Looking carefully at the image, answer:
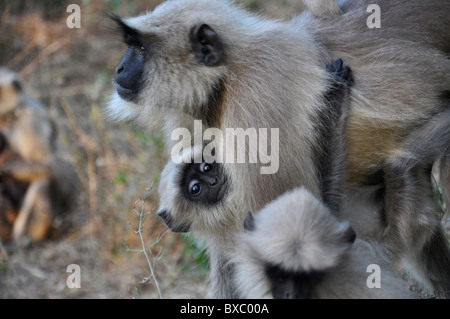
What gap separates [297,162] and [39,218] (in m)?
4.57

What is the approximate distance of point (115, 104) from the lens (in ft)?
12.9

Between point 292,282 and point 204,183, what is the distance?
1.13 m


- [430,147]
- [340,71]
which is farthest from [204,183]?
[430,147]

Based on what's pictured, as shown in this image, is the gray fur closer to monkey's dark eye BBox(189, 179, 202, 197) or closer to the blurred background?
the blurred background

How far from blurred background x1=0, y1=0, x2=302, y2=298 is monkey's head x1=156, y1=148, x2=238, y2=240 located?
0.91 ft

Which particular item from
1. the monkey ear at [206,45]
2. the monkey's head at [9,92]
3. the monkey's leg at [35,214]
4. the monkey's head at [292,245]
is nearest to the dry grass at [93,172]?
the monkey's leg at [35,214]

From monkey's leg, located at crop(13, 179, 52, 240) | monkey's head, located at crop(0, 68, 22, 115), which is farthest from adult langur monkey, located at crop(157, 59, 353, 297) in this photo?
monkey's head, located at crop(0, 68, 22, 115)

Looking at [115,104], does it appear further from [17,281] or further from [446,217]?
[17,281]

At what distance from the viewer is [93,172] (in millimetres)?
6895

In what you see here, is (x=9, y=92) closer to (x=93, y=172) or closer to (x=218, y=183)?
(x=93, y=172)

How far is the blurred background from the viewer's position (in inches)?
223

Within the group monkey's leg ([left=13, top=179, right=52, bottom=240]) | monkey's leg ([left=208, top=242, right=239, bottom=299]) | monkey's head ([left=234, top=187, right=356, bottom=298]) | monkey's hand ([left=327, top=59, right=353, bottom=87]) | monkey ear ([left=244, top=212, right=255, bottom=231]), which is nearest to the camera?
monkey's head ([left=234, top=187, right=356, bottom=298])

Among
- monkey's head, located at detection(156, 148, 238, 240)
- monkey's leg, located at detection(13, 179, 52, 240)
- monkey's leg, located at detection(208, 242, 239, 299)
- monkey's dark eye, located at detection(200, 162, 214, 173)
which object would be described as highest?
monkey's leg, located at detection(13, 179, 52, 240)

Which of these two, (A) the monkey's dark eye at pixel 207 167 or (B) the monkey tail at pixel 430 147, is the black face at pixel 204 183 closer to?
(A) the monkey's dark eye at pixel 207 167
